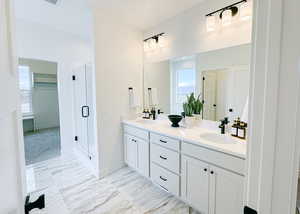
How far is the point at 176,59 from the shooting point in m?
2.53

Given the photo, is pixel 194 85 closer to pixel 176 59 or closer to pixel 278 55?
pixel 176 59

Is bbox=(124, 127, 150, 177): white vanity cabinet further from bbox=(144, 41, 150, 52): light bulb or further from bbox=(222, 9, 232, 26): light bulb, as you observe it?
bbox=(222, 9, 232, 26): light bulb

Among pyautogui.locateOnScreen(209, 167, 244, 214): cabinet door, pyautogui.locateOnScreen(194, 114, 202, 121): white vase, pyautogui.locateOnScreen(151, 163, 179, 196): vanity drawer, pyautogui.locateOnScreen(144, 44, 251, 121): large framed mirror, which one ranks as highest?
pyautogui.locateOnScreen(144, 44, 251, 121): large framed mirror

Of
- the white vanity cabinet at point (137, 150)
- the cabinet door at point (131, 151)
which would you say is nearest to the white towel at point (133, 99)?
the white vanity cabinet at point (137, 150)

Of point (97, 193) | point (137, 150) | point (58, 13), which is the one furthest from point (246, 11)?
point (97, 193)

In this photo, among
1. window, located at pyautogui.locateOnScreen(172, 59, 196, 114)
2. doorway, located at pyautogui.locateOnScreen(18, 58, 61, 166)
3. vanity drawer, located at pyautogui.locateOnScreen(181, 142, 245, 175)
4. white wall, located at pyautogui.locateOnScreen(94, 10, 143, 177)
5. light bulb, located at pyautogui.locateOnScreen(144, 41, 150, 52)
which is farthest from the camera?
doorway, located at pyautogui.locateOnScreen(18, 58, 61, 166)

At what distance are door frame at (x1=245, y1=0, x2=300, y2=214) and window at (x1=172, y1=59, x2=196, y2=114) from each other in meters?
1.87

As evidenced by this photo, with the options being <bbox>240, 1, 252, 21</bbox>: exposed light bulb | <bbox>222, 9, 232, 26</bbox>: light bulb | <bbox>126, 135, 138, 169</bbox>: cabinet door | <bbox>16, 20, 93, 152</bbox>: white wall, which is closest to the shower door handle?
<bbox>16, 20, 93, 152</bbox>: white wall

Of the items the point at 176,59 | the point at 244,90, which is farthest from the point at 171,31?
the point at 244,90

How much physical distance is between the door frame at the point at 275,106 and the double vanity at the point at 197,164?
0.92 m

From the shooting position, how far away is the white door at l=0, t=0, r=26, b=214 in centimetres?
45

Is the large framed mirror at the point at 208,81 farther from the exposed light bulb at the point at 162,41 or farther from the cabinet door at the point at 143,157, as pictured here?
the cabinet door at the point at 143,157

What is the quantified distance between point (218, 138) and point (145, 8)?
207 centimetres

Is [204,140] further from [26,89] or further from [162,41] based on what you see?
[26,89]
